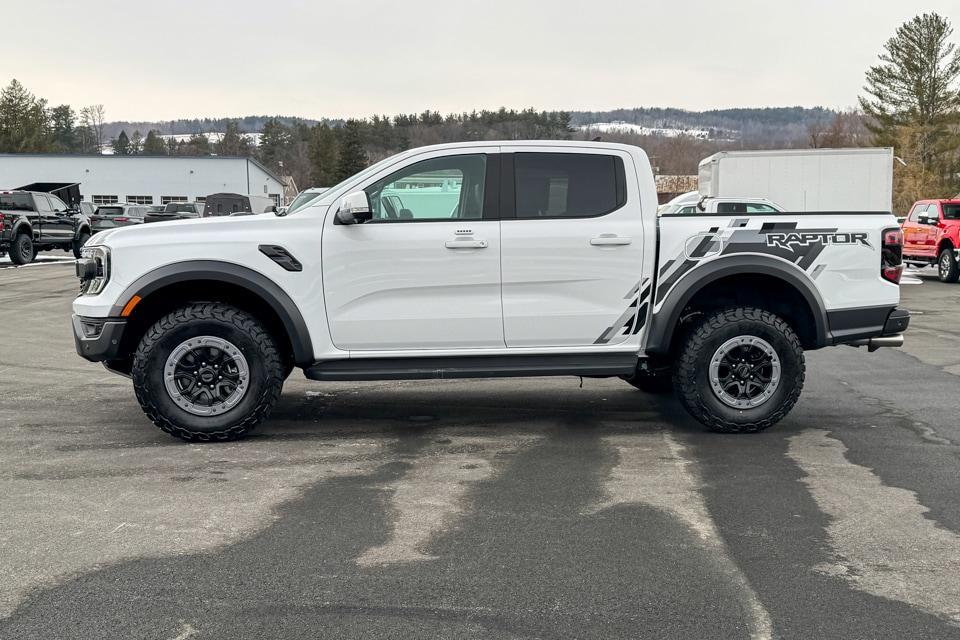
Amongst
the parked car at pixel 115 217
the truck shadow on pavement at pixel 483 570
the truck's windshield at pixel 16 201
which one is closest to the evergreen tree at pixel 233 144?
the parked car at pixel 115 217

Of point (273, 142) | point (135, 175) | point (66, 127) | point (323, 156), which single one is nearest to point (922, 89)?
point (135, 175)

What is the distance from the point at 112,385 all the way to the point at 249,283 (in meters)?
3.13

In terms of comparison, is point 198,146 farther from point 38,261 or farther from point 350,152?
point 38,261

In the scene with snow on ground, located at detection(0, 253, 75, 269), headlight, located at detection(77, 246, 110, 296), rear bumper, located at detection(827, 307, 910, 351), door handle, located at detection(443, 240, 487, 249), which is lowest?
snow on ground, located at detection(0, 253, 75, 269)

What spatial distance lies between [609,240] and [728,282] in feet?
3.45

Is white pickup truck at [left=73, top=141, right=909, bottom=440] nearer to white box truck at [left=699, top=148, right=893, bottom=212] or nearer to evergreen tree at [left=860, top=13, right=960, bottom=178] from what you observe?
white box truck at [left=699, top=148, right=893, bottom=212]

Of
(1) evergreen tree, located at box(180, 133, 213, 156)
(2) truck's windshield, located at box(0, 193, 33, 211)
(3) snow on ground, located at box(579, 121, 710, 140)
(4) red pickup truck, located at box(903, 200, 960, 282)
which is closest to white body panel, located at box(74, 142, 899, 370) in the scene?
(4) red pickup truck, located at box(903, 200, 960, 282)

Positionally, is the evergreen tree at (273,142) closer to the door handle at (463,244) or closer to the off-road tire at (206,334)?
the off-road tire at (206,334)

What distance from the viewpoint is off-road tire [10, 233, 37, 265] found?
86.5 ft

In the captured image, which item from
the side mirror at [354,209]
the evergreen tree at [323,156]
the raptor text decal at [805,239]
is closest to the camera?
the side mirror at [354,209]

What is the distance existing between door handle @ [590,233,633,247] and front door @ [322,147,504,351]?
67cm

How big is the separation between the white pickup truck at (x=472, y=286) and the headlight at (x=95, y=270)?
2 cm

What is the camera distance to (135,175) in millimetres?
79750

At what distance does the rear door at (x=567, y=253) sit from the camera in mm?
6602
